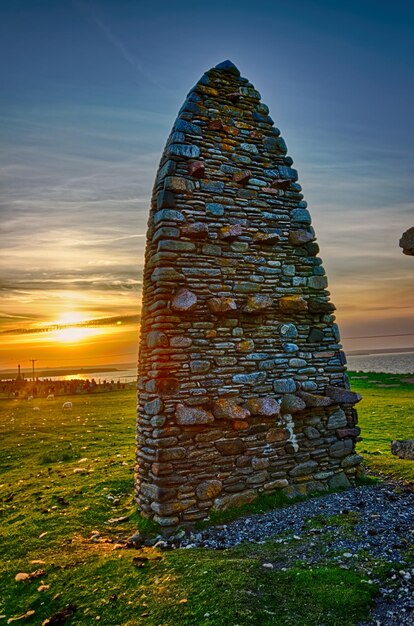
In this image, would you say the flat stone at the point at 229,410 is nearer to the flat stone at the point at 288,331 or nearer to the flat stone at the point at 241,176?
the flat stone at the point at 288,331

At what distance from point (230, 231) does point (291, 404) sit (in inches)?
170

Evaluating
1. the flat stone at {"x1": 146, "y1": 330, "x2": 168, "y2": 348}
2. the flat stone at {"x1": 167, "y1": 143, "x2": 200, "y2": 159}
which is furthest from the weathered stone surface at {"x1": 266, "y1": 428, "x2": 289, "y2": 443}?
the flat stone at {"x1": 167, "y1": 143, "x2": 200, "y2": 159}

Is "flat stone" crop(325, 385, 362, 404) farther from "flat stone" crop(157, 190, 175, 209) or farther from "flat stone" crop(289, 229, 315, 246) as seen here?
"flat stone" crop(157, 190, 175, 209)

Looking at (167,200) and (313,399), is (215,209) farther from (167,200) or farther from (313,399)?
(313,399)

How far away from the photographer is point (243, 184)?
35.4 feet

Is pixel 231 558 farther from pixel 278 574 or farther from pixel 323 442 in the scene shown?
pixel 323 442

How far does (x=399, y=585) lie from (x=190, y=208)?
794 cm

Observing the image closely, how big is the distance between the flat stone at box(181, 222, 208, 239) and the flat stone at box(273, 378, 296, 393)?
3.88 meters

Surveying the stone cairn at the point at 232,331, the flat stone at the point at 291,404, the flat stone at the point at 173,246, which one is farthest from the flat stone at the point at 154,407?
the flat stone at the point at 173,246

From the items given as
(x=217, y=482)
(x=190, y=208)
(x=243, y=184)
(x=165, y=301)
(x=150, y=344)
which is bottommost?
(x=217, y=482)

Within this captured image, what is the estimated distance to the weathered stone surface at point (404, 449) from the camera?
41.5 ft

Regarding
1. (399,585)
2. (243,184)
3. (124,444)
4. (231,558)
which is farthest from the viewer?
(124,444)

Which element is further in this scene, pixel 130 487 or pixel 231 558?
pixel 130 487

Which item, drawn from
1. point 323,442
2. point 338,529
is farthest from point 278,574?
point 323,442
